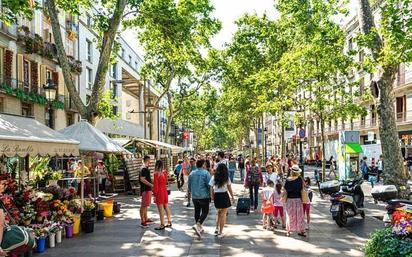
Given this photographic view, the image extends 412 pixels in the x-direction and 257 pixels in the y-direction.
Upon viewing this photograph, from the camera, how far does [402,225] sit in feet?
18.4

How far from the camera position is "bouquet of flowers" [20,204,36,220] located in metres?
8.51

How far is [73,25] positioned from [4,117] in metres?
24.6

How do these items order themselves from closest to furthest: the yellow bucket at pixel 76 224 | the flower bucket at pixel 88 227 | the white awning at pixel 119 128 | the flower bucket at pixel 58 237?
the flower bucket at pixel 58 237 → the yellow bucket at pixel 76 224 → the flower bucket at pixel 88 227 → the white awning at pixel 119 128

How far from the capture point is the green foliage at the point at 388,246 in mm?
5301

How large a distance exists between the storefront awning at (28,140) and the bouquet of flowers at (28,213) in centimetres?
106

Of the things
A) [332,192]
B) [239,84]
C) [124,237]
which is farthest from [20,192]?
[239,84]

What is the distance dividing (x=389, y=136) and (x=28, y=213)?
8992 mm

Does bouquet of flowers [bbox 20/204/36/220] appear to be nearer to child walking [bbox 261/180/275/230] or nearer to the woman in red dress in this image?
the woman in red dress

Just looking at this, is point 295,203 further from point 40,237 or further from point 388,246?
point 40,237

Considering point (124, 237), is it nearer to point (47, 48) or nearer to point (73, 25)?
point (47, 48)

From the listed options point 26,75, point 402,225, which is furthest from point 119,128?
point 402,225

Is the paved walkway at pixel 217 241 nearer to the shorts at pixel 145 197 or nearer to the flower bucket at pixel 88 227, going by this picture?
the flower bucket at pixel 88 227

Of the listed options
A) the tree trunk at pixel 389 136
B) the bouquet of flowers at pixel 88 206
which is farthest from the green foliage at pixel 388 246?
the bouquet of flowers at pixel 88 206

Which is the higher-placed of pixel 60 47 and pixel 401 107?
pixel 60 47
